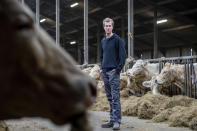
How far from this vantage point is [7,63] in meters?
1.26

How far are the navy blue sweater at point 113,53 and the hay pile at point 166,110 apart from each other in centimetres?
150

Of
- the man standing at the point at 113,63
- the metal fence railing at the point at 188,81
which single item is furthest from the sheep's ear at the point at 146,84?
the man standing at the point at 113,63

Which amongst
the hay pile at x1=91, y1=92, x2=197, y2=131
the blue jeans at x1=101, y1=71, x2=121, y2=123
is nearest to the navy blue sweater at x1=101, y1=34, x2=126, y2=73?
the blue jeans at x1=101, y1=71, x2=121, y2=123

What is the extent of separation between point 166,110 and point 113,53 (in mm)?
1956

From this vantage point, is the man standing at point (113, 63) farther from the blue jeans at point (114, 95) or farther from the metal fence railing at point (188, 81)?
the metal fence railing at point (188, 81)

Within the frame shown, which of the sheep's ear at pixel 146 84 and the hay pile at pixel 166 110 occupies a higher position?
the sheep's ear at pixel 146 84

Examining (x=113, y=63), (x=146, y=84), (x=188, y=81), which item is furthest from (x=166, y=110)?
(x=146, y=84)

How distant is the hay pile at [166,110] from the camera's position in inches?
219

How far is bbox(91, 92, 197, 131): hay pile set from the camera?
5568 mm

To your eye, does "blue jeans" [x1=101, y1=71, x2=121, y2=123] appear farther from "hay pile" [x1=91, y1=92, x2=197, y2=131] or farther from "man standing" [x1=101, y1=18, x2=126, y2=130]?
"hay pile" [x1=91, y1=92, x2=197, y2=131]

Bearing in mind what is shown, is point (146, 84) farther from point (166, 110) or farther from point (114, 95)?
point (114, 95)

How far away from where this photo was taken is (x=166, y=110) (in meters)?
6.35

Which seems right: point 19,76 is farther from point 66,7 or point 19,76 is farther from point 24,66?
point 66,7

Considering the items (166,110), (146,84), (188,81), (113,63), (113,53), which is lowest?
(166,110)
